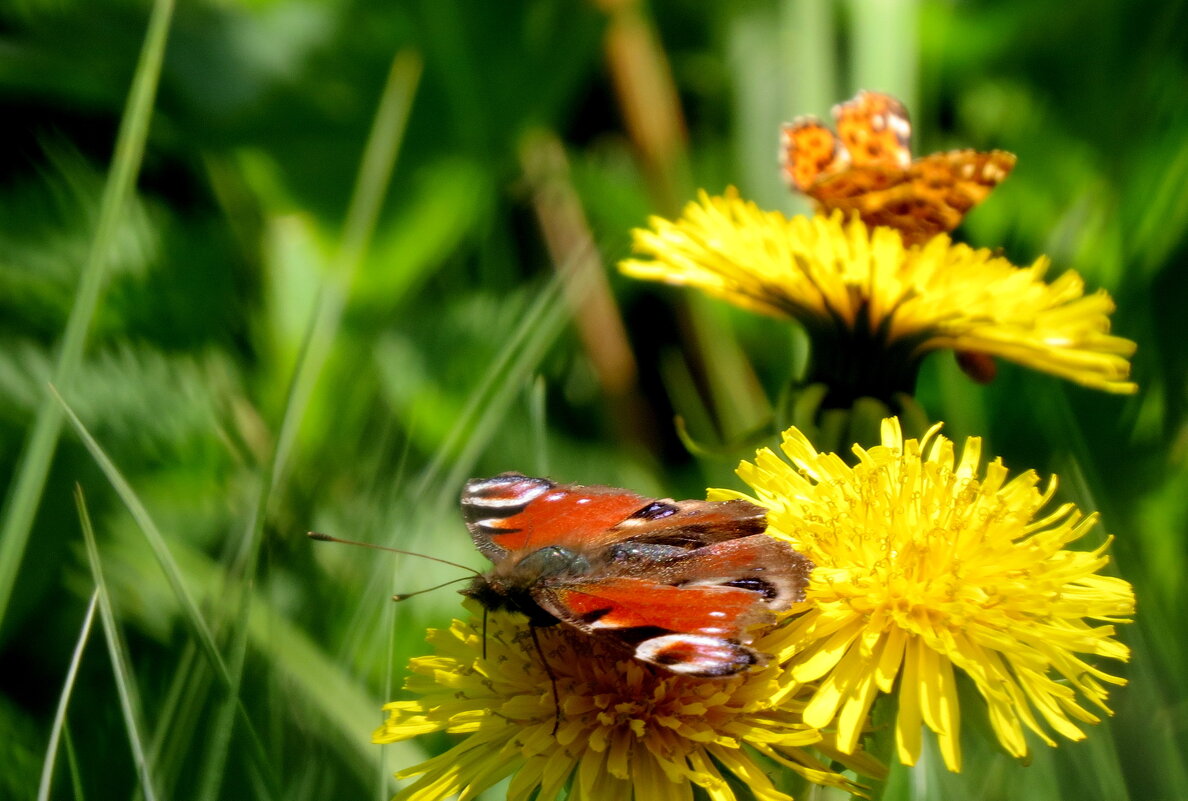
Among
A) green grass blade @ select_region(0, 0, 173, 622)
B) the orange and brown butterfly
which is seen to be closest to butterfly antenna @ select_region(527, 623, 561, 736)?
green grass blade @ select_region(0, 0, 173, 622)

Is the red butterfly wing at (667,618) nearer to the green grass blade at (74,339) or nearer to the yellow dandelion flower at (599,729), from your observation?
the yellow dandelion flower at (599,729)

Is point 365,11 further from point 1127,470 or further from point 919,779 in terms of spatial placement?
point 919,779

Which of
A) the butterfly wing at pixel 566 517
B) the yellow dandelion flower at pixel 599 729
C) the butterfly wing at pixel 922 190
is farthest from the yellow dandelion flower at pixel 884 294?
the yellow dandelion flower at pixel 599 729

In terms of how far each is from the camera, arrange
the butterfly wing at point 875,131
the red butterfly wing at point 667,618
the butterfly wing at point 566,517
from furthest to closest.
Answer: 1. the butterfly wing at point 875,131
2. the butterfly wing at point 566,517
3. the red butterfly wing at point 667,618

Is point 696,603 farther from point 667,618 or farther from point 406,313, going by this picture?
point 406,313

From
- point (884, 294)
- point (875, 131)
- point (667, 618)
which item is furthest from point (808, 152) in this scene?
point (667, 618)

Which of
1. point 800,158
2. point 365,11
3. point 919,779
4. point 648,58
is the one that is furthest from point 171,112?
point 919,779
